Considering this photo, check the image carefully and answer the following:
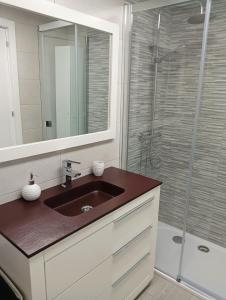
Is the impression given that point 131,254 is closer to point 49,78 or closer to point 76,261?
point 76,261

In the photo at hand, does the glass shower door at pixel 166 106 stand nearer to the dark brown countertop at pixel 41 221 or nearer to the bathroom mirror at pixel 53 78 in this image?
the bathroom mirror at pixel 53 78

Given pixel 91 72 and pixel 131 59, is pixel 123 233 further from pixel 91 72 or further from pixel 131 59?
pixel 131 59

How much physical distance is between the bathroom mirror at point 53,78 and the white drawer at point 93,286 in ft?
2.49

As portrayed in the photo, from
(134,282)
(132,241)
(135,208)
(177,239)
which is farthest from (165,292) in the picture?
(135,208)

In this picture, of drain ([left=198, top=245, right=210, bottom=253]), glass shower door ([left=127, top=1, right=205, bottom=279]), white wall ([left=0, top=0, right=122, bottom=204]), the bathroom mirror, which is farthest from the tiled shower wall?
the bathroom mirror

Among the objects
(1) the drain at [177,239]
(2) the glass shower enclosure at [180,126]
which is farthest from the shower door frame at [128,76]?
(1) the drain at [177,239]

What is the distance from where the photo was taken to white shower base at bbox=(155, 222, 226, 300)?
1.92 m

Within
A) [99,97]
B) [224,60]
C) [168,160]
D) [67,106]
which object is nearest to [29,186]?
[67,106]

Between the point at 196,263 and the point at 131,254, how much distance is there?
0.89 meters

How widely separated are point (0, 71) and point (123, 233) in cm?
117

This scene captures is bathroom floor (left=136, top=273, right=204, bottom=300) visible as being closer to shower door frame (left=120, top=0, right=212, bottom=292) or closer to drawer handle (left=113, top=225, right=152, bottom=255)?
shower door frame (left=120, top=0, right=212, bottom=292)

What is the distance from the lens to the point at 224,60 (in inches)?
84.7

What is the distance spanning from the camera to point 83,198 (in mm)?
1690

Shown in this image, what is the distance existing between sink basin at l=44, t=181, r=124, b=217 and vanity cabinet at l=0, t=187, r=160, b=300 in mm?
227
